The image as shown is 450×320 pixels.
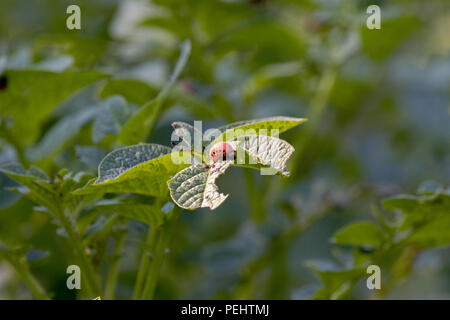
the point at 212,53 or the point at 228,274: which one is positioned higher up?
the point at 212,53

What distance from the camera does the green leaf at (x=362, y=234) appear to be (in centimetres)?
59

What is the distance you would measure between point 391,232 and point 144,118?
0.31 metres

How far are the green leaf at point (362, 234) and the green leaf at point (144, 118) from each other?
250 mm

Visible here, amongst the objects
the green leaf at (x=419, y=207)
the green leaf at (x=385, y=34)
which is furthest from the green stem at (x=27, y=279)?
the green leaf at (x=385, y=34)

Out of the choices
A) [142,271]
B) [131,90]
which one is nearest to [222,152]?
[142,271]

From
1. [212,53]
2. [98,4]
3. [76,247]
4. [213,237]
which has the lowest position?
[76,247]

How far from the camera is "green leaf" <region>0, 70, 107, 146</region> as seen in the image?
638mm

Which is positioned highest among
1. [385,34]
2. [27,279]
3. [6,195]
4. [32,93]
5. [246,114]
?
[385,34]

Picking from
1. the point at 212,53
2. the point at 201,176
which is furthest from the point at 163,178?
the point at 212,53

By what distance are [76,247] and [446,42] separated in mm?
1540

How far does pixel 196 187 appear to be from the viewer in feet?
1.34

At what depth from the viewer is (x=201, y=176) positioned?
42 centimetres

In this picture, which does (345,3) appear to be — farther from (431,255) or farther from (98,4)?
(98,4)

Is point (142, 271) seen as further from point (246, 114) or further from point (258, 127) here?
point (246, 114)
